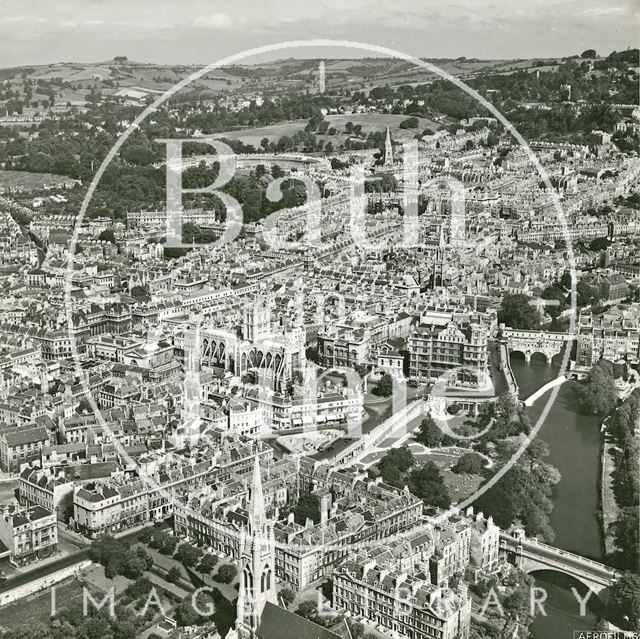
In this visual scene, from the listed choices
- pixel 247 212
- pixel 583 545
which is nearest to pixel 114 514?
pixel 583 545

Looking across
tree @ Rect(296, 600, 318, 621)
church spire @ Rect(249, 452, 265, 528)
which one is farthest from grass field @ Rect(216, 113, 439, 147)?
church spire @ Rect(249, 452, 265, 528)

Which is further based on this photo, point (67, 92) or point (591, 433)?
point (67, 92)

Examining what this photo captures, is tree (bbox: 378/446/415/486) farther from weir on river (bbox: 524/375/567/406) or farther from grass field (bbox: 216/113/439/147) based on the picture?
grass field (bbox: 216/113/439/147)

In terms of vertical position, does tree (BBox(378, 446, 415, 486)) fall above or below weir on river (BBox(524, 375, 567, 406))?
above

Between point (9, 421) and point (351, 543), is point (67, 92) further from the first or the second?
point (351, 543)

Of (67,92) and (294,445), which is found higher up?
(67,92)
